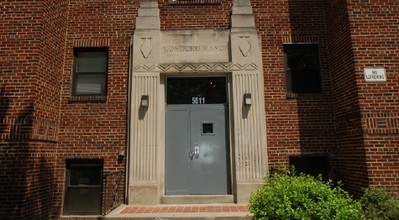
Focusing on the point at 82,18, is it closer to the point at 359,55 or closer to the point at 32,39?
the point at 32,39

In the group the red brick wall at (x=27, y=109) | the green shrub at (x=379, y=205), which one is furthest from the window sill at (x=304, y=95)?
the red brick wall at (x=27, y=109)

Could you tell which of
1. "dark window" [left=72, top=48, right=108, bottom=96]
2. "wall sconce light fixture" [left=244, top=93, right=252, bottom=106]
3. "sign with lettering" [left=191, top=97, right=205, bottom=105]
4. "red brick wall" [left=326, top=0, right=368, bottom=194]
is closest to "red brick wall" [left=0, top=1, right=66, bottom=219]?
"dark window" [left=72, top=48, right=108, bottom=96]

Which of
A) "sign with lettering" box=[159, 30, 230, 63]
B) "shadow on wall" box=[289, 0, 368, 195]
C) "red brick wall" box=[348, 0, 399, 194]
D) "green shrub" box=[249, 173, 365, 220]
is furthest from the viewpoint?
"sign with lettering" box=[159, 30, 230, 63]

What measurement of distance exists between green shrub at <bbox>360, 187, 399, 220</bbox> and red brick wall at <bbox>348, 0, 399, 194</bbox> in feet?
1.32

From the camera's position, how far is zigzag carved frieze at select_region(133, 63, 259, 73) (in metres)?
8.01

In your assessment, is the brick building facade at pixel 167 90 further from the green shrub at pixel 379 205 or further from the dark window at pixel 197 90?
the green shrub at pixel 379 205

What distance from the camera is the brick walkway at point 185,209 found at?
658cm

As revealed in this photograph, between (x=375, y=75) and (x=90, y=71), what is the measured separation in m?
7.06

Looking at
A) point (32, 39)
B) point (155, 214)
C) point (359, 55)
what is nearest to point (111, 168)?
point (155, 214)

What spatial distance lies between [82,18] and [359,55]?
7.14 meters

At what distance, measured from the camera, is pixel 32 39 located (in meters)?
7.09

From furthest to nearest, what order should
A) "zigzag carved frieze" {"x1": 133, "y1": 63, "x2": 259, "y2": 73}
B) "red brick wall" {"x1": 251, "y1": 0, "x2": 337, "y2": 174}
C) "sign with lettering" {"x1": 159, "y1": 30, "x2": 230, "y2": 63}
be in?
"sign with lettering" {"x1": 159, "y1": 30, "x2": 230, "y2": 63} → "zigzag carved frieze" {"x1": 133, "y1": 63, "x2": 259, "y2": 73} → "red brick wall" {"x1": 251, "y1": 0, "x2": 337, "y2": 174}

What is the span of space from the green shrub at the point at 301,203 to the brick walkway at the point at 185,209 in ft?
6.43

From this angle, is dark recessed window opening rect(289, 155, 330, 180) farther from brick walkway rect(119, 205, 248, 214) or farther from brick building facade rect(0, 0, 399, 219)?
brick walkway rect(119, 205, 248, 214)
